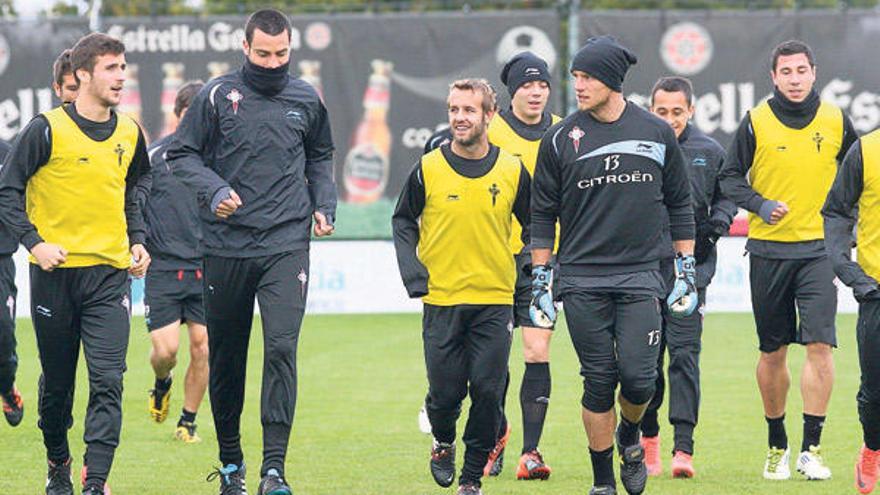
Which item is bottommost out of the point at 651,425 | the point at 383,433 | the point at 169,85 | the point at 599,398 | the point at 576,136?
the point at 383,433

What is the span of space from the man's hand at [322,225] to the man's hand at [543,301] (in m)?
1.06

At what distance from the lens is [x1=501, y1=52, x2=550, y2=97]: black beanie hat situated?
10703 millimetres

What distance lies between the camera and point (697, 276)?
10969mm

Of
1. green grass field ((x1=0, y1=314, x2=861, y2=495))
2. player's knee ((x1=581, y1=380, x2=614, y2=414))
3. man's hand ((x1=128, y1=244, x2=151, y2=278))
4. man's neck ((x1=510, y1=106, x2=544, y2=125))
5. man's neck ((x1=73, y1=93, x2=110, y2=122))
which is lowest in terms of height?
green grass field ((x1=0, y1=314, x2=861, y2=495))

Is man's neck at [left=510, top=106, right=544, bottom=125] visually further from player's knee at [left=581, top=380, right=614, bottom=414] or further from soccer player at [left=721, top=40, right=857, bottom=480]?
player's knee at [left=581, top=380, right=614, bottom=414]

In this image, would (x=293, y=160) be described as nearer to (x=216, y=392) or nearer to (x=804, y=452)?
(x=216, y=392)

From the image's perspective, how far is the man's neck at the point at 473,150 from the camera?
30.7 ft

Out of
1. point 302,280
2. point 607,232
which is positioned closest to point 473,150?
point 607,232

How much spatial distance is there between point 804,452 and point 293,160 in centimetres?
364

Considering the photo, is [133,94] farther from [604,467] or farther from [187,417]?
[604,467]

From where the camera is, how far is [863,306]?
30.2 feet

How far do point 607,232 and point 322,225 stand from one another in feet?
4.71

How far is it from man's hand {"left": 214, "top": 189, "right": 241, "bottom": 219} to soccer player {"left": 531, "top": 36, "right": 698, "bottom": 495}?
4.94ft

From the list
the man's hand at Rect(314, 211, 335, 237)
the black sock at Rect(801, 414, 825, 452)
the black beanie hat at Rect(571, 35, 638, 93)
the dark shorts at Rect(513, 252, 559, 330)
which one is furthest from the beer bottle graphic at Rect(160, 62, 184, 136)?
the black beanie hat at Rect(571, 35, 638, 93)
